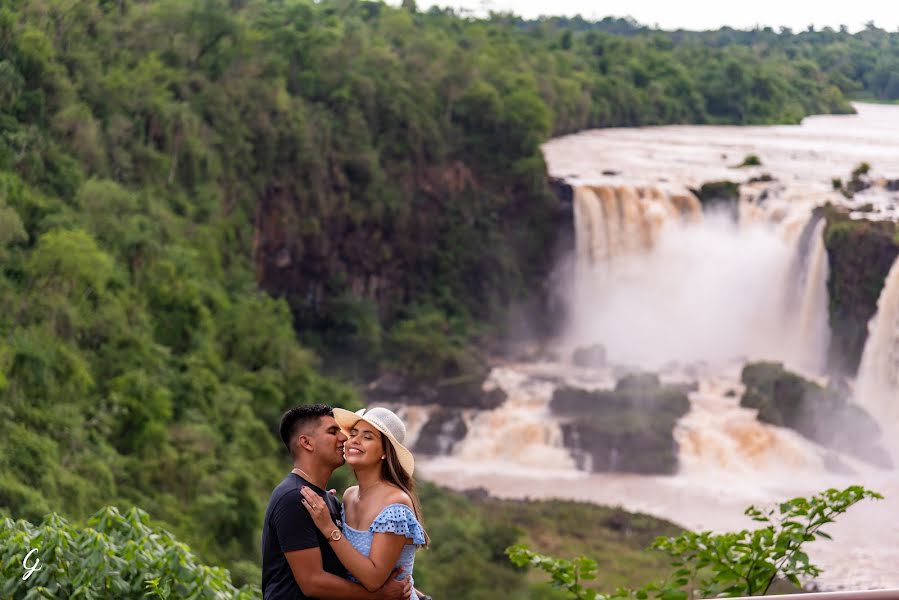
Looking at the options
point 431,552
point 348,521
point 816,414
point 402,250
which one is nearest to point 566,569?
point 348,521

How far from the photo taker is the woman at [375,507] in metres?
3.98

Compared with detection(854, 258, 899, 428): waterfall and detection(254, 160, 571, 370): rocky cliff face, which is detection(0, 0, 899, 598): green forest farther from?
detection(854, 258, 899, 428): waterfall

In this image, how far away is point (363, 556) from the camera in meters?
3.99

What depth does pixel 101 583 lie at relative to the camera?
5879mm

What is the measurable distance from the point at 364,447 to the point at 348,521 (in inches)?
9.7

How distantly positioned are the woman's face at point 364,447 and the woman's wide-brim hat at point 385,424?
0.08ft

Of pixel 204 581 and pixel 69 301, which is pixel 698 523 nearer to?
pixel 69 301

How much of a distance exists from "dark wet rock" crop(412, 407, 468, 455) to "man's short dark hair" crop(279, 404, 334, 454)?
59.7 feet

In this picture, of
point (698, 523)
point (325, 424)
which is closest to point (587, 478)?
point (698, 523)

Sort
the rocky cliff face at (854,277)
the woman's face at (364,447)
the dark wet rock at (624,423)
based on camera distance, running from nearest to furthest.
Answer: the woman's face at (364,447) < the dark wet rock at (624,423) < the rocky cliff face at (854,277)

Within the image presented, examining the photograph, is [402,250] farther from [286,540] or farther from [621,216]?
[286,540]

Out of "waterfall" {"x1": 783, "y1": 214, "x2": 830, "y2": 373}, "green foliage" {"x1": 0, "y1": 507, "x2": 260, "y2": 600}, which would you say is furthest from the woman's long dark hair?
"waterfall" {"x1": 783, "y1": 214, "x2": 830, "y2": 373}

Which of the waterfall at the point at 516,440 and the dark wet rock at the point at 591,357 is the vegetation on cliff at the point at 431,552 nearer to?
the waterfall at the point at 516,440

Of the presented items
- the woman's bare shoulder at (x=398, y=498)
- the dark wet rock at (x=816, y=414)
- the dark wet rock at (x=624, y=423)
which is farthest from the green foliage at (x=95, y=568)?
the dark wet rock at (x=816, y=414)
